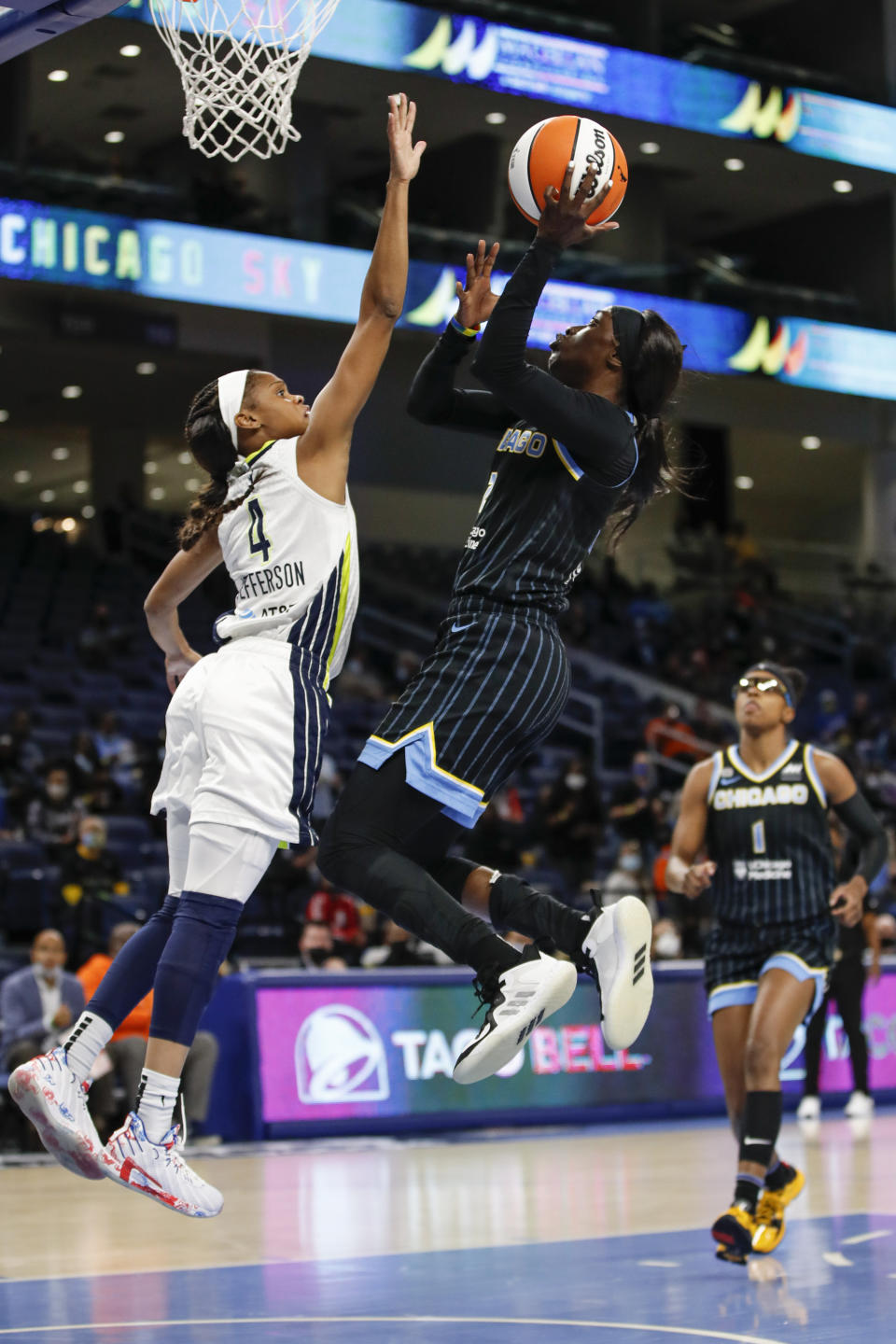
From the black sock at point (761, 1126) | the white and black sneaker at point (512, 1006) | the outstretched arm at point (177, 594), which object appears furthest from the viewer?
the black sock at point (761, 1126)

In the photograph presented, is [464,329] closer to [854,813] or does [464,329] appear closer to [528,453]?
[528,453]

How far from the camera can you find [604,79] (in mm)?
23969

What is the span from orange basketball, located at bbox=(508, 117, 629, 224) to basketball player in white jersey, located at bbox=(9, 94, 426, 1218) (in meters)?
0.33

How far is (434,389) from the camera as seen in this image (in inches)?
199

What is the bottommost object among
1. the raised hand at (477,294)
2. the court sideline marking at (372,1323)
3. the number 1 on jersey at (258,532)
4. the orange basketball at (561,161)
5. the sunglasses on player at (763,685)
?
the court sideline marking at (372,1323)

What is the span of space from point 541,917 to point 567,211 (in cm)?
192

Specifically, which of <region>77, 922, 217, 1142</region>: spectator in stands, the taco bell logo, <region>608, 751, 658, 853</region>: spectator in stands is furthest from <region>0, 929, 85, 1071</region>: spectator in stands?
<region>608, 751, 658, 853</region>: spectator in stands

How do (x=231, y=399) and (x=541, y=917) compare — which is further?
(x=231, y=399)

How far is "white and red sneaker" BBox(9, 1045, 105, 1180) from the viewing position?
455cm

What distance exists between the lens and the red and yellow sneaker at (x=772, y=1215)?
7152 millimetres

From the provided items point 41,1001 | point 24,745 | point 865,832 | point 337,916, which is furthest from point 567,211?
point 24,745

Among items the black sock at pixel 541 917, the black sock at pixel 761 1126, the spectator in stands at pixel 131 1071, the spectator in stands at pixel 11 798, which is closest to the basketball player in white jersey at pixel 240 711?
the black sock at pixel 541 917

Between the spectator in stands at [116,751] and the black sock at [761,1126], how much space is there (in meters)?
9.53

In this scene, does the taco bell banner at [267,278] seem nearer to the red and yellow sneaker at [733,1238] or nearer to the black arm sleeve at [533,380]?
the red and yellow sneaker at [733,1238]
